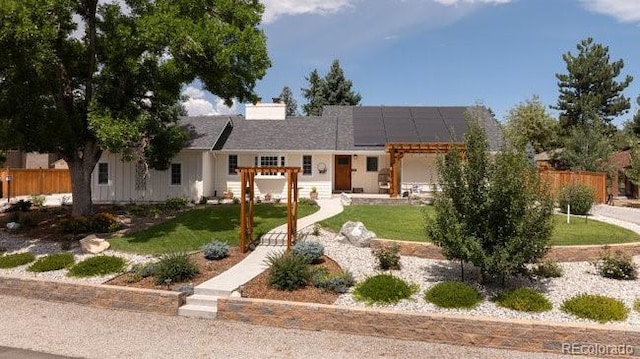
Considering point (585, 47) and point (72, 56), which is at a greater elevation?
point (585, 47)

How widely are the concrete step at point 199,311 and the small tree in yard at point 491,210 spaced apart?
4.47 metres

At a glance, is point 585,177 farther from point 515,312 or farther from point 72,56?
point 72,56

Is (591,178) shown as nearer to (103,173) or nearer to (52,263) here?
(52,263)

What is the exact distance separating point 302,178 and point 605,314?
55.4 ft

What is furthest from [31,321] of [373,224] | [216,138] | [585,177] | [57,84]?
[585,177]

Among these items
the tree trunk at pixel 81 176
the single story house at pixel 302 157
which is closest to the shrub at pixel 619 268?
the single story house at pixel 302 157

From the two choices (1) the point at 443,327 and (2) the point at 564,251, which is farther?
(2) the point at 564,251

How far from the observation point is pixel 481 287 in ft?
29.8

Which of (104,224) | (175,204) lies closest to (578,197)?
(175,204)

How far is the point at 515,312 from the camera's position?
7859mm

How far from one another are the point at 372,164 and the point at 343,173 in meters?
1.68

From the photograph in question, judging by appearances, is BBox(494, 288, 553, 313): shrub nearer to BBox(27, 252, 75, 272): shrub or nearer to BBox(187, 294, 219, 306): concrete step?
BBox(187, 294, 219, 306): concrete step

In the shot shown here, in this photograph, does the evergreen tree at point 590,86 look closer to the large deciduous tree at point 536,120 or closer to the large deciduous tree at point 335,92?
the large deciduous tree at point 536,120

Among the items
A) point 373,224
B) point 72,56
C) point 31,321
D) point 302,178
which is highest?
point 72,56
